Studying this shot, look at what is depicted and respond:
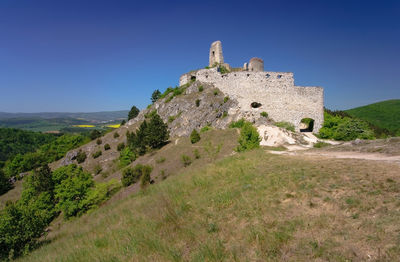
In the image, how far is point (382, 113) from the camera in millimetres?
67750

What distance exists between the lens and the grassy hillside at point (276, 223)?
3.95m

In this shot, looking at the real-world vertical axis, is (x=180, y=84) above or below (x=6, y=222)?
above

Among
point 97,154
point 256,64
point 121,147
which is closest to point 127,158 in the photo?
point 121,147

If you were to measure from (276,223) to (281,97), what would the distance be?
2511 cm

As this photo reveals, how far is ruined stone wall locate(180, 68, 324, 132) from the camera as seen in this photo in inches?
1042

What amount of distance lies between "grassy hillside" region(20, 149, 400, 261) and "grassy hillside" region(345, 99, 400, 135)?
67737mm

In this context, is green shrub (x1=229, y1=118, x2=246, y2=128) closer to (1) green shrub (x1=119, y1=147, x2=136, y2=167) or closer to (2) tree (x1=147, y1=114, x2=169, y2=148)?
(2) tree (x1=147, y1=114, x2=169, y2=148)

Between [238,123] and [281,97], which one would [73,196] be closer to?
[238,123]

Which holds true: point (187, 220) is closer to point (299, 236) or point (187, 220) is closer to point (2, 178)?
point (299, 236)

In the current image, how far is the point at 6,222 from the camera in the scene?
28.9 ft

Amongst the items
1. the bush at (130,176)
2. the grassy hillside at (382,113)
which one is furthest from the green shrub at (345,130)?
the grassy hillside at (382,113)

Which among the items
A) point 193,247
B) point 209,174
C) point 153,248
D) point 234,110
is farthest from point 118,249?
point 234,110

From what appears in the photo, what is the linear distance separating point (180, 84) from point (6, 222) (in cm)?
3961

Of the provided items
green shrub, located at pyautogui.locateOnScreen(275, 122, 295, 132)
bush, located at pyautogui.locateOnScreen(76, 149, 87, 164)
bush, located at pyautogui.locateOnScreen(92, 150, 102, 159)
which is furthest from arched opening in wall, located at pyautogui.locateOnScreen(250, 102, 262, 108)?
bush, located at pyautogui.locateOnScreen(76, 149, 87, 164)
